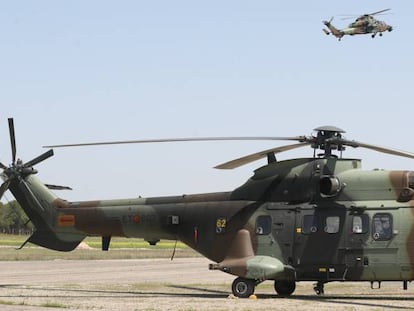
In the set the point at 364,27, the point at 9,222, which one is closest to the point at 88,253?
the point at 364,27

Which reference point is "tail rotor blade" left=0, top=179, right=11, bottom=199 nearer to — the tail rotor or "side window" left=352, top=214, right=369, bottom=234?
the tail rotor

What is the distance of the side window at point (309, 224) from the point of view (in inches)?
867

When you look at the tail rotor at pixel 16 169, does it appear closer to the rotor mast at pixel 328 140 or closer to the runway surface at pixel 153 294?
the runway surface at pixel 153 294

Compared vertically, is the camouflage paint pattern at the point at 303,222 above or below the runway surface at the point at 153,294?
above

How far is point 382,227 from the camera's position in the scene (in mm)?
21391

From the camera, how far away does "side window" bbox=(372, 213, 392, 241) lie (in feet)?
69.9

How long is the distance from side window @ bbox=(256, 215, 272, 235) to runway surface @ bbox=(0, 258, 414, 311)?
77.3 inches

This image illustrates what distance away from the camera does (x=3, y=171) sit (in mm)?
26734

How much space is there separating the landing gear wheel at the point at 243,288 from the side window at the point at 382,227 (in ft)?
12.6

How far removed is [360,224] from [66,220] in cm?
1020

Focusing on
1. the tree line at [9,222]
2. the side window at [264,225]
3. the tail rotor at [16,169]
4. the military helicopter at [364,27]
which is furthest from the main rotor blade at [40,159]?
the tree line at [9,222]

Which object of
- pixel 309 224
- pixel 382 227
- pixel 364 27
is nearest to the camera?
pixel 382 227

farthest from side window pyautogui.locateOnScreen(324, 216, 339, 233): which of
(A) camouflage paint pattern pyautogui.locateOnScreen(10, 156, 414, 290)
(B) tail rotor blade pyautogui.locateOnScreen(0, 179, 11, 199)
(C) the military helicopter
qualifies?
(C) the military helicopter

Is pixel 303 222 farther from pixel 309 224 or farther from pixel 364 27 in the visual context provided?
pixel 364 27
